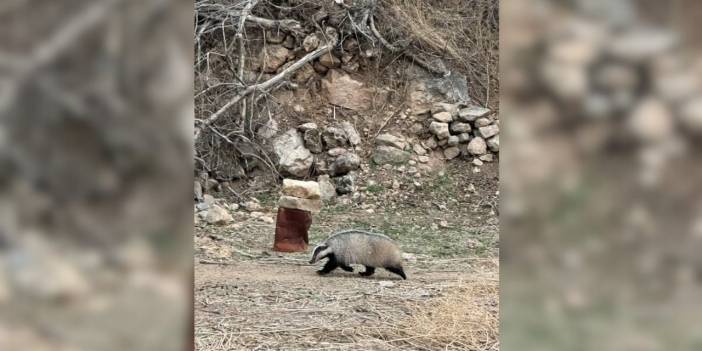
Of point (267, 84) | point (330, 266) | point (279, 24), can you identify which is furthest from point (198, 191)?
point (330, 266)

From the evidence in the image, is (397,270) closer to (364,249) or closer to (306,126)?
(364,249)

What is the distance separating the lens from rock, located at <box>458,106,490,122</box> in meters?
4.51

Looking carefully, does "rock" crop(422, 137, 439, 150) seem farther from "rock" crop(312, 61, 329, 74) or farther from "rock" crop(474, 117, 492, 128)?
"rock" crop(312, 61, 329, 74)

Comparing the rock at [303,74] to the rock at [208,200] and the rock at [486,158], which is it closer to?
the rock at [208,200]

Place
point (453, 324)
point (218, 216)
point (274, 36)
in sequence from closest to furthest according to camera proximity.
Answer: point (453, 324) → point (218, 216) → point (274, 36)

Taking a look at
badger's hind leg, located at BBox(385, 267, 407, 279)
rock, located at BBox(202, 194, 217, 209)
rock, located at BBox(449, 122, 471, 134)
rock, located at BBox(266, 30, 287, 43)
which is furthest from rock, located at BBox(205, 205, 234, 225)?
rock, located at BBox(449, 122, 471, 134)

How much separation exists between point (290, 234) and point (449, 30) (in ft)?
5.81

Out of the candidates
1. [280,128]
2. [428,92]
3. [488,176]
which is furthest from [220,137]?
[488,176]

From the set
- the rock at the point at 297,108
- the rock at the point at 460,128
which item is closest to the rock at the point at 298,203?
the rock at the point at 297,108

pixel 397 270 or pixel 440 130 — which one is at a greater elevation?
pixel 440 130

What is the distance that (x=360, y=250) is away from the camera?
9.57 ft
